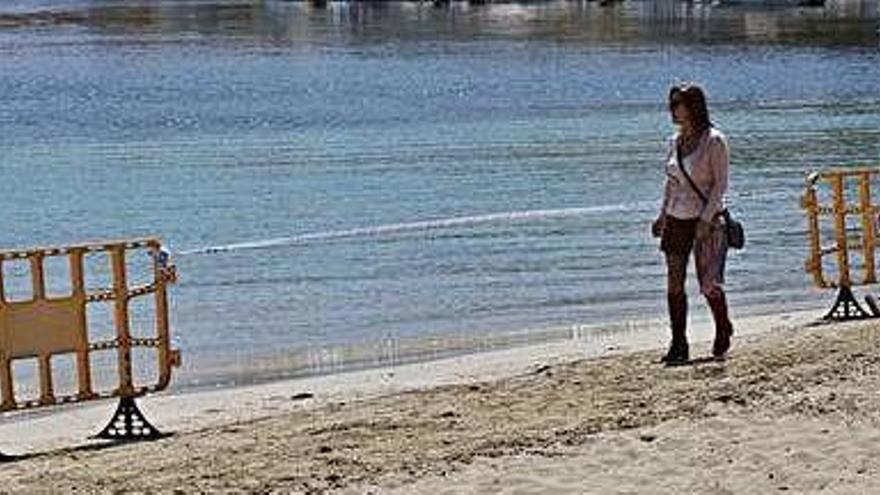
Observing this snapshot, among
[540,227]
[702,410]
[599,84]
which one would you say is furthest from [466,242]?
[599,84]

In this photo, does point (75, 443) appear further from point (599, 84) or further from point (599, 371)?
point (599, 84)

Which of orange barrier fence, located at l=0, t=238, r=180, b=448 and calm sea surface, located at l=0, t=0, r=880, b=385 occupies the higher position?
orange barrier fence, located at l=0, t=238, r=180, b=448

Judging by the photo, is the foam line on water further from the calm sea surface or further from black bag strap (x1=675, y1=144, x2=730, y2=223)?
black bag strap (x1=675, y1=144, x2=730, y2=223)

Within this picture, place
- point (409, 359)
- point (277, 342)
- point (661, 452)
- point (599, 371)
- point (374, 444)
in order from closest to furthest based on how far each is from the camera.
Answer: point (661, 452) < point (374, 444) < point (599, 371) < point (409, 359) < point (277, 342)

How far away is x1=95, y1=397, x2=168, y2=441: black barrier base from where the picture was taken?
12.2 metres

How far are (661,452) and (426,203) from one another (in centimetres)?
2084

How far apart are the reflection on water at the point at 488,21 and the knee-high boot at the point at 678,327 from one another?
74891mm

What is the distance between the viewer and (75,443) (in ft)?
40.5

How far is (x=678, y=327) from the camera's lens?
13016 mm

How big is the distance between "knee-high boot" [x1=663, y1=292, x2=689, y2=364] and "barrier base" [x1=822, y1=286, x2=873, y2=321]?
2.85m

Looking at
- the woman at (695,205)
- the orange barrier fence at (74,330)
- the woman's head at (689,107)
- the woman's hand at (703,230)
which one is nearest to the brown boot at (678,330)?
the woman at (695,205)

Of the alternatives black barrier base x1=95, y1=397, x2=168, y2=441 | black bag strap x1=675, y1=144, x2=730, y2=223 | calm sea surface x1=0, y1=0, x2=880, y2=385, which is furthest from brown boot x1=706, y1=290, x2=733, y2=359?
calm sea surface x1=0, y1=0, x2=880, y2=385

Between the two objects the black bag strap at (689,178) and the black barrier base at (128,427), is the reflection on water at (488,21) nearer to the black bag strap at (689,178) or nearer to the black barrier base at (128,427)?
the black bag strap at (689,178)

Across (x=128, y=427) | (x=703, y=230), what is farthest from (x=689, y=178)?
(x=128, y=427)
